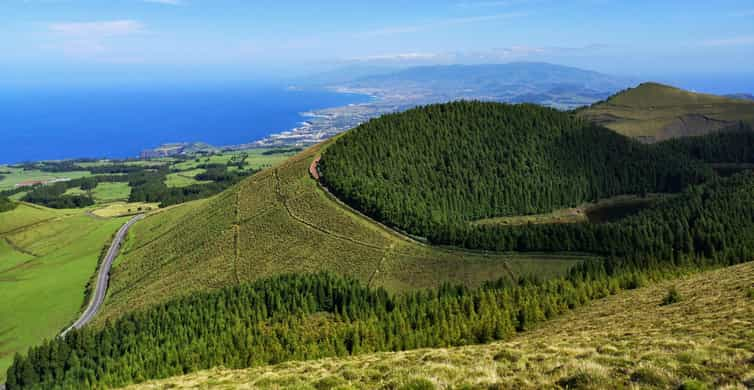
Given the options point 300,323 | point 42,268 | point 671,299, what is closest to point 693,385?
point 671,299

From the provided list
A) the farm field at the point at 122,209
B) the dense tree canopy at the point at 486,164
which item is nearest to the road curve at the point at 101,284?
the farm field at the point at 122,209

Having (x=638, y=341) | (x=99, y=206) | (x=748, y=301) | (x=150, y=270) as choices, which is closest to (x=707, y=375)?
(x=638, y=341)

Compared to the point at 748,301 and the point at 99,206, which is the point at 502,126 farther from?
the point at 99,206

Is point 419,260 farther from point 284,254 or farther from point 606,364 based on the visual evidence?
point 606,364

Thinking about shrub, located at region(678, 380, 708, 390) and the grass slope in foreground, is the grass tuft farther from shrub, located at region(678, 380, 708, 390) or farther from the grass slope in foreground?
the grass slope in foreground

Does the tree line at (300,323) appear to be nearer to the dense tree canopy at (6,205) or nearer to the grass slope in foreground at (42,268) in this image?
the grass slope in foreground at (42,268)

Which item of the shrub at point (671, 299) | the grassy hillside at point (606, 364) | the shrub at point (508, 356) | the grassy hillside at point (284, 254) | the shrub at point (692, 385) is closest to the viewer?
the shrub at point (692, 385)
